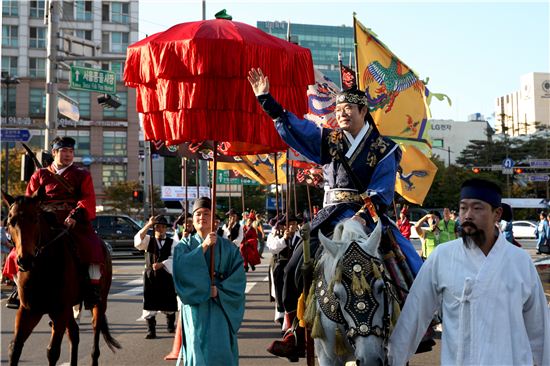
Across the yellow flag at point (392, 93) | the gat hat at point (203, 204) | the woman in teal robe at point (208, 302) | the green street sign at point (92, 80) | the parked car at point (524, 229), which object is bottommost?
the parked car at point (524, 229)

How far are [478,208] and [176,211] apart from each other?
62.2 metres

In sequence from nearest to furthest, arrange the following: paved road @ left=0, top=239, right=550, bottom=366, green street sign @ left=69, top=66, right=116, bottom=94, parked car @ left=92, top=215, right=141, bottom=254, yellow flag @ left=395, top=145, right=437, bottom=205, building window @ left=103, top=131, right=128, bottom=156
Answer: paved road @ left=0, top=239, right=550, bottom=366 < yellow flag @ left=395, top=145, right=437, bottom=205 < green street sign @ left=69, top=66, right=116, bottom=94 < parked car @ left=92, top=215, right=141, bottom=254 < building window @ left=103, top=131, right=128, bottom=156

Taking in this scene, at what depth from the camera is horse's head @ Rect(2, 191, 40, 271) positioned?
24.7 feet

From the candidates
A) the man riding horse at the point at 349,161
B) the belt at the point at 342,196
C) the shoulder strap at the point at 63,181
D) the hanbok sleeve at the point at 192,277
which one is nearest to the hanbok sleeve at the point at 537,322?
the man riding horse at the point at 349,161

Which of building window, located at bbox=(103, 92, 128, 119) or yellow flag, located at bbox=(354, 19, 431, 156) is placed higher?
building window, located at bbox=(103, 92, 128, 119)

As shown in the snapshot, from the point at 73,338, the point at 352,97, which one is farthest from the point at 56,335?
the point at 352,97

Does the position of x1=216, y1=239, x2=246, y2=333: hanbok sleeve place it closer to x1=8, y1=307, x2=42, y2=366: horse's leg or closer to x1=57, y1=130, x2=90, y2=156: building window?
x1=8, y1=307, x2=42, y2=366: horse's leg

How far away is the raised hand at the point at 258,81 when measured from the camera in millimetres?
6242

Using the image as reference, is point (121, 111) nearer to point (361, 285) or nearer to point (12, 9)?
point (12, 9)

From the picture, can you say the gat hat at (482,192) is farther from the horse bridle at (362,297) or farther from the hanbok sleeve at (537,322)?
the horse bridle at (362,297)

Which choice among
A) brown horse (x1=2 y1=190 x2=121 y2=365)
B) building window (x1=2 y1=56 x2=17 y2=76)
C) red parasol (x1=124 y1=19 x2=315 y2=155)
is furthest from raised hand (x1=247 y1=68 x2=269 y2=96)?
building window (x1=2 y1=56 x2=17 y2=76)

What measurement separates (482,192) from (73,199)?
5.57 m

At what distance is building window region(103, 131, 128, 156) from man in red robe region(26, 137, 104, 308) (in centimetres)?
5699

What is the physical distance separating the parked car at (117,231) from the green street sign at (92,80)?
12.5 m
